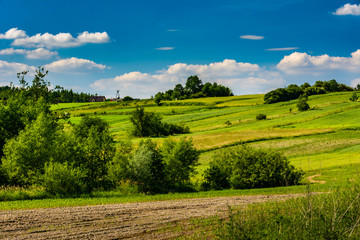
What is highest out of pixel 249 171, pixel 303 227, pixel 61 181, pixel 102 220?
pixel 61 181

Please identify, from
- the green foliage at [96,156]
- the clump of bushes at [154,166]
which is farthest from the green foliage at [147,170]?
the green foliage at [96,156]

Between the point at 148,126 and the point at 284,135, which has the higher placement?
the point at 148,126

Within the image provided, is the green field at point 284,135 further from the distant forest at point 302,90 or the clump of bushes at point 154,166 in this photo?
the distant forest at point 302,90

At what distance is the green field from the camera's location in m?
30.3

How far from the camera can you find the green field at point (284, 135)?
30.3 metres

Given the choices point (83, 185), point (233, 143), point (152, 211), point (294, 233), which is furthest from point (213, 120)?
point (294, 233)

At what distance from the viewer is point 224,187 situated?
3350cm

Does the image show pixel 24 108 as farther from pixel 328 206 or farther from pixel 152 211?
pixel 328 206

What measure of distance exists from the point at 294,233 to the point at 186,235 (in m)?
4.97

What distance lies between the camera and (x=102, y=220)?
17.9 m

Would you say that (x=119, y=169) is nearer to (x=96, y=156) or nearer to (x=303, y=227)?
(x=96, y=156)

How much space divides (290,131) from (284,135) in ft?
15.0

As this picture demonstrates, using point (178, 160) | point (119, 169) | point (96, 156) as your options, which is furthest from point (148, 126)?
point (119, 169)

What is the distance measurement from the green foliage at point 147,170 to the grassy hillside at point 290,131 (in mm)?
8390
